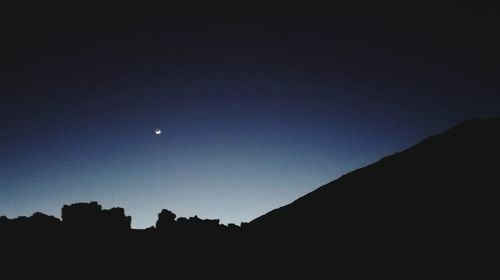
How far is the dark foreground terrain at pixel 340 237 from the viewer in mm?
39219

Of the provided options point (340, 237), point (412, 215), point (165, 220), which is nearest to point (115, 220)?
point (165, 220)

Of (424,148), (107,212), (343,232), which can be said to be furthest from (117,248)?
(424,148)

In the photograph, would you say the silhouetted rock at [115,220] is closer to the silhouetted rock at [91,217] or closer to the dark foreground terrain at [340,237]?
the silhouetted rock at [91,217]

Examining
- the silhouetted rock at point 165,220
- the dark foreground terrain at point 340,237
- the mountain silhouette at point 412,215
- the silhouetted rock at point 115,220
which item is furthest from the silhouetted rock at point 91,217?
the mountain silhouette at point 412,215

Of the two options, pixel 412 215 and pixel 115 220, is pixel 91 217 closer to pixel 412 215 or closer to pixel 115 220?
pixel 115 220

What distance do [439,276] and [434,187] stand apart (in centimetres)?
1579

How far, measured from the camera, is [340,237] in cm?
5225

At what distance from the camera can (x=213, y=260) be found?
4653 centimetres

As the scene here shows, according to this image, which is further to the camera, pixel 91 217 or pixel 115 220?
pixel 115 220

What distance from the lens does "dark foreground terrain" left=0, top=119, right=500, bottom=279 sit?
39219 mm

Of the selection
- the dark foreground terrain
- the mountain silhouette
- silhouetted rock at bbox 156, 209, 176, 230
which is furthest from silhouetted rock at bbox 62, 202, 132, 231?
the mountain silhouette

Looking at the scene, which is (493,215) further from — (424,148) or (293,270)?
(293,270)

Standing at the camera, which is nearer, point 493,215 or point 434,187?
point 493,215

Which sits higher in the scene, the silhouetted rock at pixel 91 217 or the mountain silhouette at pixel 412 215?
the silhouetted rock at pixel 91 217
